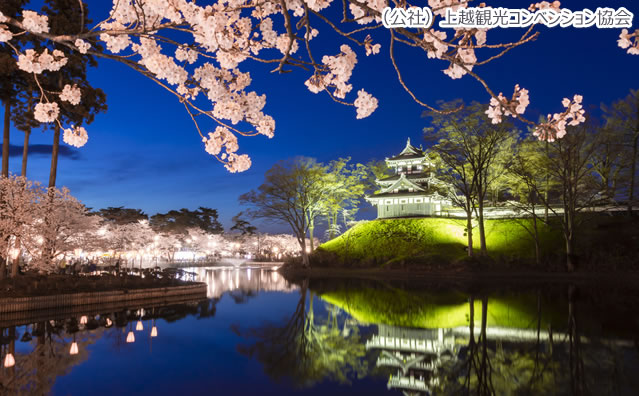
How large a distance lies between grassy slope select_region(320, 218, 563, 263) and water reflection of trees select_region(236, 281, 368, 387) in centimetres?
2414

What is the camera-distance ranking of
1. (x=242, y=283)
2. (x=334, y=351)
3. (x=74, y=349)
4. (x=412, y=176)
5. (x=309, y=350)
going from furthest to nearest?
(x=412, y=176) < (x=242, y=283) < (x=309, y=350) < (x=334, y=351) < (x=74, y=349)

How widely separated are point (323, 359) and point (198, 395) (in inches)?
124

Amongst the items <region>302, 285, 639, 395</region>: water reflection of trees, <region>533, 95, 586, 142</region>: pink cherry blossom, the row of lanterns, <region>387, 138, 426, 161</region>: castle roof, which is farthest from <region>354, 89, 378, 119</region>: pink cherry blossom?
<region>387, 138, 426, 161</region>: castle roof

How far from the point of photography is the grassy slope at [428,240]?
35.6 meters

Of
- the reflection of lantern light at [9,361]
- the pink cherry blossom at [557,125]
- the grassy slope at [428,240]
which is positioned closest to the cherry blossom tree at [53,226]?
the reflection of lantern light at [9,361]

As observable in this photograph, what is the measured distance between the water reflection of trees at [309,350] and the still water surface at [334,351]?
1.8 inches

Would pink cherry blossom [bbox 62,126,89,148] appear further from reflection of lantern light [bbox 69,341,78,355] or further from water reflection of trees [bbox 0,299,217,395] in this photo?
reflection of lantern light [bbox 69,341,78,355]

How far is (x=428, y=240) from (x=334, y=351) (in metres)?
31.2

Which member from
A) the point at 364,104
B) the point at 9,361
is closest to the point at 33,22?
the point at 364,104

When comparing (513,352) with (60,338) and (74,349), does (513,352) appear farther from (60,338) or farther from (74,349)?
(60,338)

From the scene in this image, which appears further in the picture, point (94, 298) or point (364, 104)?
point (94, 298)

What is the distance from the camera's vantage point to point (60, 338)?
10250 millimetres

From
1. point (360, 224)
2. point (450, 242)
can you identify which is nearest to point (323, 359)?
point (450, 242)

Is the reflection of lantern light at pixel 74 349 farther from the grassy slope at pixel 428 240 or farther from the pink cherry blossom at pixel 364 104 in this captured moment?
the grassy slope at pixel 428 240
